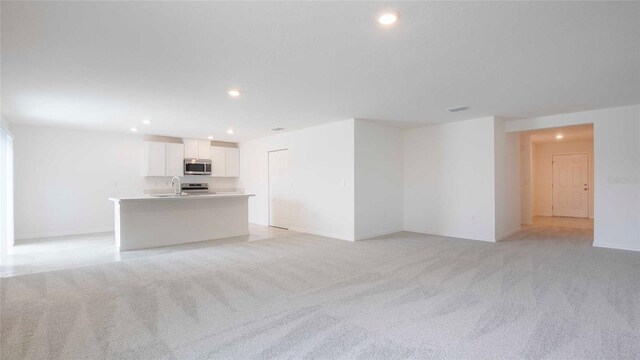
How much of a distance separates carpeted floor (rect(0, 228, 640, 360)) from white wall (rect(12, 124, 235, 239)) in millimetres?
3837

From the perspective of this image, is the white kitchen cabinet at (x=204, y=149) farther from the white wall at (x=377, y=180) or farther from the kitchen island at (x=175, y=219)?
the white wall at (x=377, y=180)

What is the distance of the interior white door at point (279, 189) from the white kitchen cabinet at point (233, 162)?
1.62 metres

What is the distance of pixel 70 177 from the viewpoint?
718 centimetres

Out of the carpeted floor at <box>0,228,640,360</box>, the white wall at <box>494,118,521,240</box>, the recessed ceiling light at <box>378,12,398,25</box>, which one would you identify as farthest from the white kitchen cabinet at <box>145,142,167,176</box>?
the white wall at <box>494,118,521,240</box>

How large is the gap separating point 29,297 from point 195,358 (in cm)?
242

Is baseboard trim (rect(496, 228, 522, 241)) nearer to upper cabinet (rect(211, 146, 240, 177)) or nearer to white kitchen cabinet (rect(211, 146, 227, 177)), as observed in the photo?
upper cabinet (rect(211, 146, 240, 177))

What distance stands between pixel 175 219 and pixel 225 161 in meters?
3.53

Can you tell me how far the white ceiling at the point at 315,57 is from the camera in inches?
89.9

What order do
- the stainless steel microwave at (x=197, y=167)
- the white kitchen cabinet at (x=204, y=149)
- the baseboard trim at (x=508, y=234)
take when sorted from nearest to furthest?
the baseboard trim at (x=508, y=234) < the stainless steel microwave at (x=197, y=167) < the white kitchen cabinet at (x=204, y=149)

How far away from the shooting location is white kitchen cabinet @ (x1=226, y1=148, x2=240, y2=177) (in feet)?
30.7

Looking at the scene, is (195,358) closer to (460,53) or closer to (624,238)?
(460,53)

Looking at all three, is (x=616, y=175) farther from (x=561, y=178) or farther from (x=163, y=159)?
(x=163, y=159)

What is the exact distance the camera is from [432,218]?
699cm

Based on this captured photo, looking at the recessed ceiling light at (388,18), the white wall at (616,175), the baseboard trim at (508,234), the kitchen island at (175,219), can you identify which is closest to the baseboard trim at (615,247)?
the white wall at (616,175)
